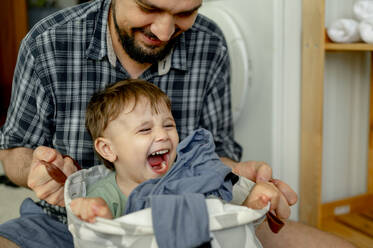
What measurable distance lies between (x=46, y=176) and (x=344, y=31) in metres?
1.09

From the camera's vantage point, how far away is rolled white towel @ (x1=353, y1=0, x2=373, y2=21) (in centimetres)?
143

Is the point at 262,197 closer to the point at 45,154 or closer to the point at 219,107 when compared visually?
the point at 45,154

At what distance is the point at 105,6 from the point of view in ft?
4.08

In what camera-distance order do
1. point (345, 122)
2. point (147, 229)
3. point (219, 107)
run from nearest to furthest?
point (147, 229), point (219, 107), point (345, 122)

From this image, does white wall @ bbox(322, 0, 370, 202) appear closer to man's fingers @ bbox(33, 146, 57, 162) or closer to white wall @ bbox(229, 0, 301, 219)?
white wall @ bbox(229, 0, 301, 219)

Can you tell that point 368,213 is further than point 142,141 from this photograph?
Yes

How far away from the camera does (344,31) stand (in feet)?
4.83

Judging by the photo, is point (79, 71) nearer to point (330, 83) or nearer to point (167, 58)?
point (167, 58)

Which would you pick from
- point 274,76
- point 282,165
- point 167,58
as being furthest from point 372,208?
point 167,58

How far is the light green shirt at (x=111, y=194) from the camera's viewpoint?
916 millimetres

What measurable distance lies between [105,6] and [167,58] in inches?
9.2

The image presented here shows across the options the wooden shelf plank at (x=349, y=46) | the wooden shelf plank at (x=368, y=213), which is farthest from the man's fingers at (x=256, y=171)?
the wooden shelf plank at (x=368, y=213)

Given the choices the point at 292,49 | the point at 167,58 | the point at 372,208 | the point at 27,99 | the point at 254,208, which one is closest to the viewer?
the point at 254,208

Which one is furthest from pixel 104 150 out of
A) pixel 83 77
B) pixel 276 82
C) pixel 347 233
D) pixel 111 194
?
pixel 347 233
